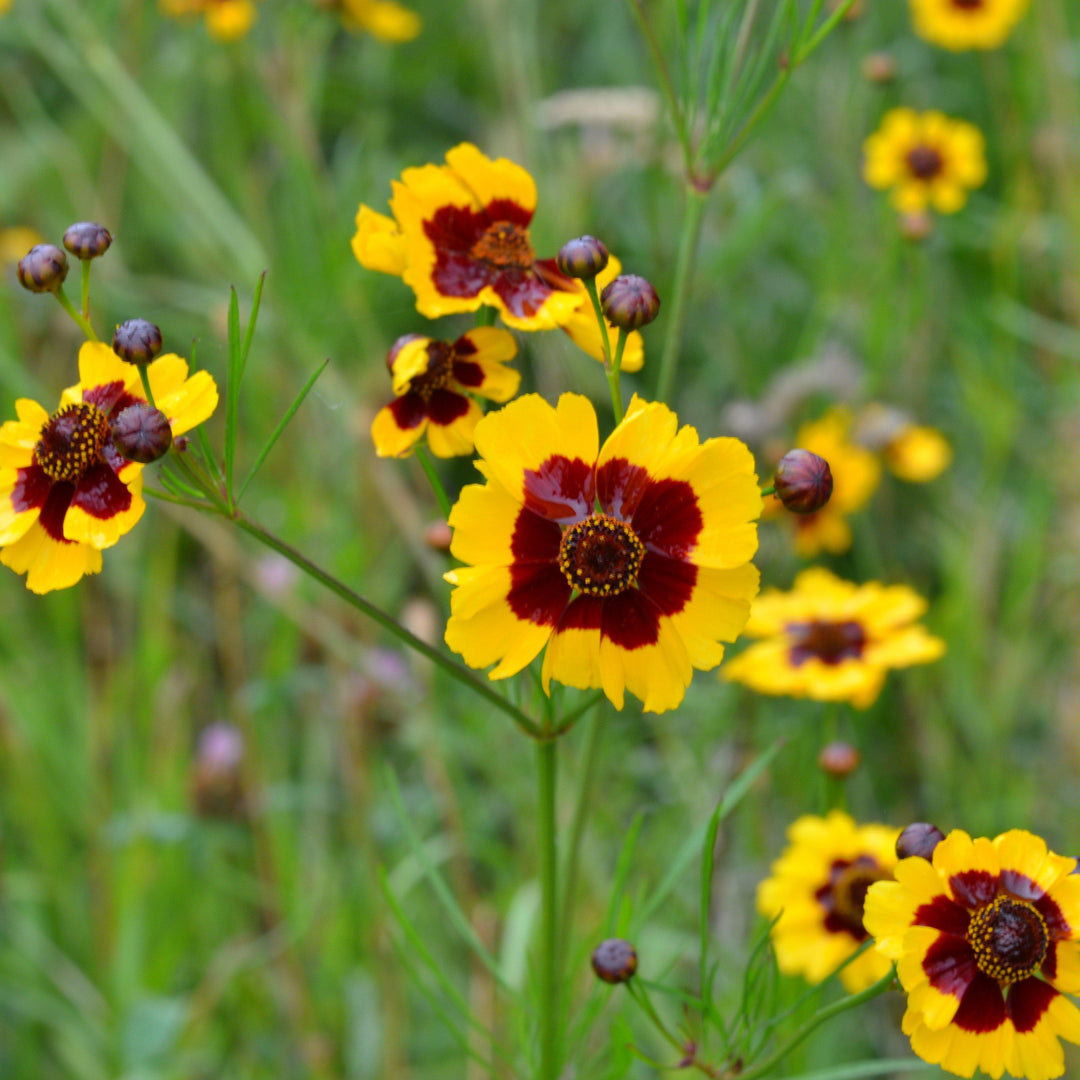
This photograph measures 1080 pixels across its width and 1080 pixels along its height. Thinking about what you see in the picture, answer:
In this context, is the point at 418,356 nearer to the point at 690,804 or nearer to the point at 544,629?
the point at 544,629

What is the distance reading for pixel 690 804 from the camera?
2.01 metres

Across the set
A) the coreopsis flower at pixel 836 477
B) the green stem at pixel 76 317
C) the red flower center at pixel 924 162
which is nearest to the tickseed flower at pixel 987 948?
the green stem at pixel 76 317

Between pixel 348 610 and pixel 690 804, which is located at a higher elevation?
pixel 348 610

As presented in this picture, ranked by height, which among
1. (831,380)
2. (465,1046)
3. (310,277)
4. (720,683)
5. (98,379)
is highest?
(310,277)

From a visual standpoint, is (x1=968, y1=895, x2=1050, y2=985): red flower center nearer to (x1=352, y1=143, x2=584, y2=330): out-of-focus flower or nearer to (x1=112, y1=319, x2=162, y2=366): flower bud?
(x1=352, y1=143, x2=584, y2=330): out-of-focus flower

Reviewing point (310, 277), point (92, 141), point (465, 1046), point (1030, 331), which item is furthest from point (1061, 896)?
point (92, 141)

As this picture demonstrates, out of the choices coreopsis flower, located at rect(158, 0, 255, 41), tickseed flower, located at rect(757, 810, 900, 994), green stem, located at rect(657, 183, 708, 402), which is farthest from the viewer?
coreopsis flower, located at rect(158, 0, 255, 41)

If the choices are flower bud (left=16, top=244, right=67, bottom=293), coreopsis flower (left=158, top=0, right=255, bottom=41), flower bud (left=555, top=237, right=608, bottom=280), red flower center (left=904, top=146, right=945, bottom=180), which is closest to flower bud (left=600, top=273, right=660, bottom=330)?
flower bud (left=555, top=237, right=608, bottom=280)

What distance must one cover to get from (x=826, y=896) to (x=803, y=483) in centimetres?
60

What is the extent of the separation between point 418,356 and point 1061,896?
0.56 m

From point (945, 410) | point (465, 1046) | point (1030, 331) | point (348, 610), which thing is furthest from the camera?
point (945, 410)

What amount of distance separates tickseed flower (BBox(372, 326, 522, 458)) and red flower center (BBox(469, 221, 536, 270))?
58 millimetres

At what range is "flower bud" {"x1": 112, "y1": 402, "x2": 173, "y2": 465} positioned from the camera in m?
0.71

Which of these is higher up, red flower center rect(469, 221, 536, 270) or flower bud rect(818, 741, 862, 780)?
red flower center rect(469, 221, 536, 270)
